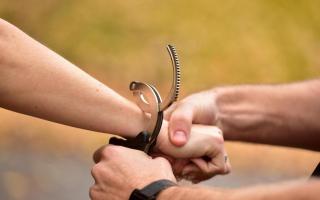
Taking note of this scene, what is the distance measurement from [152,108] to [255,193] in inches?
16.9

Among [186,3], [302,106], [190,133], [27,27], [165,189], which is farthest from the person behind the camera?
[186,3]

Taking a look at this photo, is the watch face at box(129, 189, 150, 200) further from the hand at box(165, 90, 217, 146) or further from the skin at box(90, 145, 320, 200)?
the hand at box(165, 90, 217, 146)

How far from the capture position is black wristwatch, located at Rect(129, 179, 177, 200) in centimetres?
94

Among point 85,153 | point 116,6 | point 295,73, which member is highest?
point 116,6

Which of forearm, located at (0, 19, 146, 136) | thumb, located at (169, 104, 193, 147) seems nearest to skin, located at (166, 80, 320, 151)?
thumb, located at (169, 104, 193, 147)

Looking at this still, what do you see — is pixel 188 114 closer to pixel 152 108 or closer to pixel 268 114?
pixel 152 108

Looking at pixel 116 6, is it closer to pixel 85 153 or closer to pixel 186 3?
pixel 186 3

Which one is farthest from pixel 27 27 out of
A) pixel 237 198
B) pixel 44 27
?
pixel 237 198

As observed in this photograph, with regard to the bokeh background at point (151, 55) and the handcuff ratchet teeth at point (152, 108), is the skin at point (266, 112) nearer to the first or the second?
the handcuff ratchet teeth at point (152, 108)

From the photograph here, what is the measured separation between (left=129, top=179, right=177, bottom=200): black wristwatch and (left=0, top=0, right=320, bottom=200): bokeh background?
1.04 metres

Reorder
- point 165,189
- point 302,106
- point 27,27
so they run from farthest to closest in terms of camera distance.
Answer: point 27,27 → point 302,106 → point 165,189

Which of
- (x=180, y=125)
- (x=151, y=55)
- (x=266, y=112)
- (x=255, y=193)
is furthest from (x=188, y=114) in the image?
(x=151, y=55)

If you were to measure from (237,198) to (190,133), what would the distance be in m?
0.43

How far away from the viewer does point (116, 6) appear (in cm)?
217
